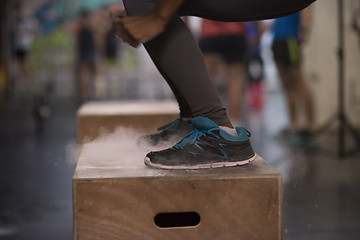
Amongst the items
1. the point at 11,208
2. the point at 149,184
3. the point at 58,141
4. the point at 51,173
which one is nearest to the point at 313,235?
the point at 149,184

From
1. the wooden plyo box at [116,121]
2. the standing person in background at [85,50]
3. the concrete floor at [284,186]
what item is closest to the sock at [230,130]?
the concrete floor at [284,186]

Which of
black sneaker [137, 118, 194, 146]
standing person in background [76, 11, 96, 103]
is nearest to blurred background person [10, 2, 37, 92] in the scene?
standing person in background [76, 11, 96, 103]

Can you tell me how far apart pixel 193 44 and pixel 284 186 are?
92 centimetres

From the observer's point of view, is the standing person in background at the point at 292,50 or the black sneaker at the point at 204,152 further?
the standing person in background at the point at 292,50

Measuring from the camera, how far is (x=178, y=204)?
98 centimetres

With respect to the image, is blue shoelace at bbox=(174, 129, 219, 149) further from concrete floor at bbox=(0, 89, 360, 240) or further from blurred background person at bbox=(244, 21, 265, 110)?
blurred background person at bbox=(244, 21, 265, 110)

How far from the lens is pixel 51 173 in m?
2.32

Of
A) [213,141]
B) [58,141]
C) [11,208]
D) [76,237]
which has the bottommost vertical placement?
[58,141]

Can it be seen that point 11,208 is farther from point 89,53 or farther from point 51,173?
point 89,53

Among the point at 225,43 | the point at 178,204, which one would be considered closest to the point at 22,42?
the point at 225,43

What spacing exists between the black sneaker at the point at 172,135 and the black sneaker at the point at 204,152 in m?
0.11

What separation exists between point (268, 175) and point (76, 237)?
406 millimetres

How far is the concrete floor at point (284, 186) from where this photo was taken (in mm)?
1512

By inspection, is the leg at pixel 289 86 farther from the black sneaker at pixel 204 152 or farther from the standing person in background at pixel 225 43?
Result: the black sneaker at pixel 204 152
